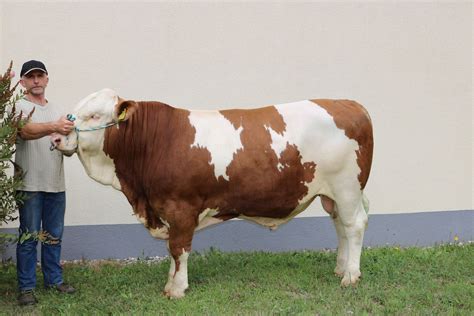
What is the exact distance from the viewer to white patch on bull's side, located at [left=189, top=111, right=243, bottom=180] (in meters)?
4.53

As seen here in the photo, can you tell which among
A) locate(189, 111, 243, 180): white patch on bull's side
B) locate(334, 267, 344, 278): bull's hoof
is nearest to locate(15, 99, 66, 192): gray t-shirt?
locate(189, 111, 243, 180): white patch on bull's side

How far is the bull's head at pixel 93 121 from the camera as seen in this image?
4.38 metres

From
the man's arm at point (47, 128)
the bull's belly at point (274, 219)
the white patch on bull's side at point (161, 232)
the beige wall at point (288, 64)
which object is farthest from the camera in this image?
the beige wall at point (288, 64)

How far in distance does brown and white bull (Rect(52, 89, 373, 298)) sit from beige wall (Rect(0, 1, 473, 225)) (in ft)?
5.17

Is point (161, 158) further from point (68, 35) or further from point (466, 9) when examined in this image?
point (466, 9)

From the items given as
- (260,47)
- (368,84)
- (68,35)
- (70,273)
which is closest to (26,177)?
(70,273)

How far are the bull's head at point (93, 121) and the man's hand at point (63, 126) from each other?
0.16 ft

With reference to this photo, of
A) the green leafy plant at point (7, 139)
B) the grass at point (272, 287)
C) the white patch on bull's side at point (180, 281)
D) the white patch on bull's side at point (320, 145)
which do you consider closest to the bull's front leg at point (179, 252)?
the white patch on bull's side at point (180, 281)

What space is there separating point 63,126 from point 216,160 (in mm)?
1278

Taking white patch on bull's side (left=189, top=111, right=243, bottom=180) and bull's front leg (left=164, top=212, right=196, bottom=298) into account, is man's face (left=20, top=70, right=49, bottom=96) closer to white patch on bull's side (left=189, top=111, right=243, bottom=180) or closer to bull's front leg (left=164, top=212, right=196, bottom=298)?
white patch on bull's side (left=189, top=111, right=243, bottom=180)

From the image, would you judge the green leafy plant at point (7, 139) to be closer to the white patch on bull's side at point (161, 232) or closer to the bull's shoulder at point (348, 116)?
the white patch on bull's side at point (161, 232)

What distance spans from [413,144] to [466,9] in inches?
71.5

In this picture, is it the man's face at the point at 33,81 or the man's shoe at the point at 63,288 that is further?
the man's shoe at the point at 63,288

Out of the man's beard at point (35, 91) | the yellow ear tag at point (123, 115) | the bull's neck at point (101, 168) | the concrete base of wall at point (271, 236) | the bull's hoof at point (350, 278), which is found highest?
the man's beard at point (35, 91)
